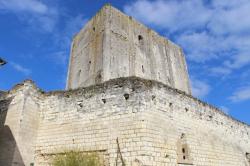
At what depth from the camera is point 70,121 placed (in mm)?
8445

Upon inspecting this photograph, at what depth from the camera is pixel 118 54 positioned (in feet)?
53.2

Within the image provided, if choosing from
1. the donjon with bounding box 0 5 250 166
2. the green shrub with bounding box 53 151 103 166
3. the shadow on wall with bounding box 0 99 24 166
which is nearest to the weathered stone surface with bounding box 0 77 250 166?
the donjon with bounding box 0 5 250 166

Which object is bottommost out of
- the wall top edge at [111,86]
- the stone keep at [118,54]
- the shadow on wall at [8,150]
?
the shadow on wall at [8,150]

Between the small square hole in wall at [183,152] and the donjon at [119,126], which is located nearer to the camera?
the donjon at [119,126]

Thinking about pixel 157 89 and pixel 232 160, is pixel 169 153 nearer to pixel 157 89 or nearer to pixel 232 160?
pixel 157 89

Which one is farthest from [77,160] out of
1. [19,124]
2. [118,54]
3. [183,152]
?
[118,54]

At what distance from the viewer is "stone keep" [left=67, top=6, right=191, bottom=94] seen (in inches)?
624

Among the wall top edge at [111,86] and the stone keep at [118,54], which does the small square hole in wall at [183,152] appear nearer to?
the wall top edge at [111,86]

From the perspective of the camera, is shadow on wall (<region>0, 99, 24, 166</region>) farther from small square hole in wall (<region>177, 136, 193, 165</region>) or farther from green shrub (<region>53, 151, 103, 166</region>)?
small square hole in wall (<region>177, 136, 193, 165</region>)

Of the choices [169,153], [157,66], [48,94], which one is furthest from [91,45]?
[169,153]

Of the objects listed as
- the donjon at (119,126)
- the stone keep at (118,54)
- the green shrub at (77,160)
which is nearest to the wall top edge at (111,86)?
the donjon at (119,126)

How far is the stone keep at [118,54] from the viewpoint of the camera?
15.8 meters

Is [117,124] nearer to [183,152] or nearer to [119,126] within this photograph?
[119,126]

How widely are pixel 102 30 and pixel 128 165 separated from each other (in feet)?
37.2
